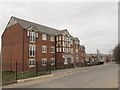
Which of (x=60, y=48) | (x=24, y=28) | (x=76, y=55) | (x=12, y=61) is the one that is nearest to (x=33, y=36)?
(x=24, y=28)

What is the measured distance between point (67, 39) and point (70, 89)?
105ft

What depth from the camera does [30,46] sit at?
32.5 metres

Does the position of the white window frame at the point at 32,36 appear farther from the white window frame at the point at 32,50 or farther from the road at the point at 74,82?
the road at the point at 74,82

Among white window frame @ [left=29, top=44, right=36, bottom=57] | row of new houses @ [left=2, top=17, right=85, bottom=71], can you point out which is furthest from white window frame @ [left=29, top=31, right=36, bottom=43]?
white window frame @ [left=29, top=44, right=36, bottom=57]

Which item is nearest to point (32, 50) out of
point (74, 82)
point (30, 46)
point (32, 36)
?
point (30, 46)

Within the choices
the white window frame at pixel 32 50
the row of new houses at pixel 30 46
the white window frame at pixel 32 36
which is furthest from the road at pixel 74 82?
the white window frame at pixel 32 36

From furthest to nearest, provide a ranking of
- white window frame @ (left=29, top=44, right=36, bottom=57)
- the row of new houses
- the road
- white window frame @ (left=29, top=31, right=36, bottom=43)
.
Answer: white window frame @ (left=29, top=31, right=36, bottom=43)
white window frame @ (left=29, top=44, right=36, bottom=57)
the row of new houses
the road

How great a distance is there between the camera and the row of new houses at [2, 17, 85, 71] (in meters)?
31.6

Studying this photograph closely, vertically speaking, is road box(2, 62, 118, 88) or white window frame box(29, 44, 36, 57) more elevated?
white window frame box(29, 44, 36, 57)

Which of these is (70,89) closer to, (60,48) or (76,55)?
(60,48)

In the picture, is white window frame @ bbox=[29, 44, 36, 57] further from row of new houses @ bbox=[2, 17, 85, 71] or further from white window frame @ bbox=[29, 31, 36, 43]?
white window frame @ bbox=[29, 31, 36, 43]

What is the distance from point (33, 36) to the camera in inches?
1312

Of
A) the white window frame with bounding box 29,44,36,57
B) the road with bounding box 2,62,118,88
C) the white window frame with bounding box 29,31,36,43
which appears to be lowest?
the road with bounding box 2,62,118,88

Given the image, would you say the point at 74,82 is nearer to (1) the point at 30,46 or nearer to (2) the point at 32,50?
(1) the point at 30,46
